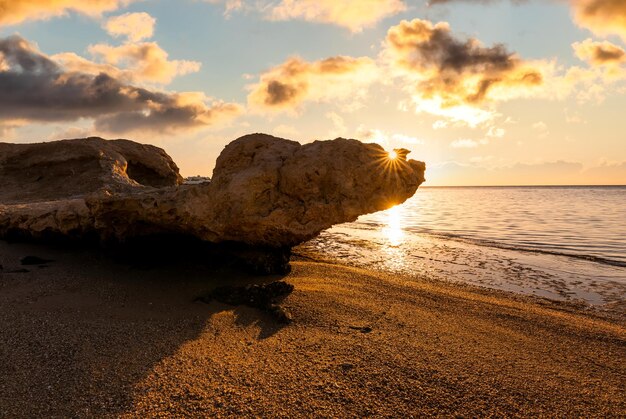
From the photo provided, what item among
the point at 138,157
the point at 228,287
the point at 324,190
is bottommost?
the point at 228,287

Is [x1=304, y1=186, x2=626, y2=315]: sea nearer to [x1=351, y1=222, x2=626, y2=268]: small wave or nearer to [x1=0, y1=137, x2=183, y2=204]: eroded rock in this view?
[x1=351, y1=222, x2=626, y2=268]: small wave

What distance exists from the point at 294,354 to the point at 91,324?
3.37m

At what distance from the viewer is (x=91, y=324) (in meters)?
5.97

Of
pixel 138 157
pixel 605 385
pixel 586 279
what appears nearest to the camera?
pixel 605 385

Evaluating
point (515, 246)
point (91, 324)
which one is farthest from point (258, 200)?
point (515, 246)

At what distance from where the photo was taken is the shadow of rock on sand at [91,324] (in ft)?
13.8

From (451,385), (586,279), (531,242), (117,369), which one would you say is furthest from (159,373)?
(531,242)

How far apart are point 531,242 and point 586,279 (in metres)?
7.99

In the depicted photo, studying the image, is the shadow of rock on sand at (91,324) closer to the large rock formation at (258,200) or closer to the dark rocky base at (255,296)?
the dark rocky base at (255,296)

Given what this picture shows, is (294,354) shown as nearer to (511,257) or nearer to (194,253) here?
(194,253)

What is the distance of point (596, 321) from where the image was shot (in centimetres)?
791

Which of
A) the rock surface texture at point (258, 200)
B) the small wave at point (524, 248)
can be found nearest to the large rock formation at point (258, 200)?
the rock surface texture at point (258, 200)

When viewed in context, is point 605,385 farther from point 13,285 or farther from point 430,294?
point 13,285

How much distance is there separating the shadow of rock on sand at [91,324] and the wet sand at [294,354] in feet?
0.07
